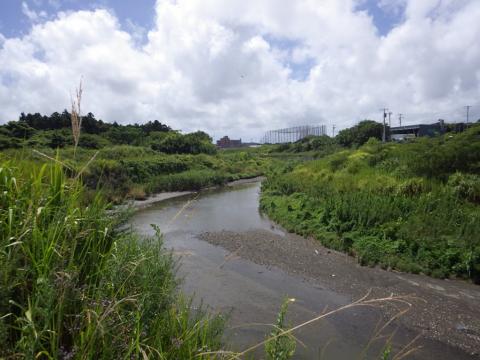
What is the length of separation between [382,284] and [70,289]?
8286 millimetres

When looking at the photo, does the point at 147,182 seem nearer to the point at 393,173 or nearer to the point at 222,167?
the point at 222,167

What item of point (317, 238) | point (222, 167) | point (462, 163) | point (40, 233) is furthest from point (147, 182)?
point (40, 233)

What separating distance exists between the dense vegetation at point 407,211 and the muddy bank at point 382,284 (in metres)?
0.52

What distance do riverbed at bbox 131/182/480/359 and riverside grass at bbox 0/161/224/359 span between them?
0.79 m

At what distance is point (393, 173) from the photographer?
16438 millimetres

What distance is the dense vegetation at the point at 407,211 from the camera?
377 inches

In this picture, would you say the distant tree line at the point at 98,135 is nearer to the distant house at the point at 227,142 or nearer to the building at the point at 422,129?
the building at the point at 422,129

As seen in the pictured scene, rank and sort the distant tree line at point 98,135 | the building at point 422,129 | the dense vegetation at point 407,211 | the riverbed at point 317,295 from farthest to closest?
the building at point 422,129 → the distant tree line at point 98,135 → the dense vegetation at point 407,211 → the riverbed at point 317,295

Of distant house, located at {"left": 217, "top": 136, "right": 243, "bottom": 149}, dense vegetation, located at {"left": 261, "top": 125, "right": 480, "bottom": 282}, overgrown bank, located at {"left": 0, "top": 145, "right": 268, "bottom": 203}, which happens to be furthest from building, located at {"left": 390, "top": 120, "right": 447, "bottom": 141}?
distant house, located at {"left": 217, "top": 136, "right": 243, "bottom": 149}

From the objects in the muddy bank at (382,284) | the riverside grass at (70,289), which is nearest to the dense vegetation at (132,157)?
the muddy bank at (382,284)

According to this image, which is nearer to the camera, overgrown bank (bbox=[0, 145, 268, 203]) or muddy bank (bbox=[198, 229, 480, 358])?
muddy bank (bbox=[198, 229, 480, 358])

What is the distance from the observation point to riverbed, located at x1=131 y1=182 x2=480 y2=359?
623 centimetres

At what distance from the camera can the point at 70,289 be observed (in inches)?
98.5

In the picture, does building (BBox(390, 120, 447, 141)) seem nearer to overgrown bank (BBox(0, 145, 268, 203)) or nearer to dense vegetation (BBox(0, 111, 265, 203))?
dense vegetation (BBox(0, 111, 265, 203))
